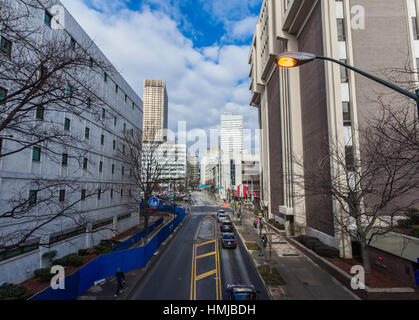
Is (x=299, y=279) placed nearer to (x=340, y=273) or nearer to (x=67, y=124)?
(x=340, y=273)

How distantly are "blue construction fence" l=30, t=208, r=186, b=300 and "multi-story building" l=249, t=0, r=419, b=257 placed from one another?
13.5 metres

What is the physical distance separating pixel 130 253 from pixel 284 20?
2833 centimetres

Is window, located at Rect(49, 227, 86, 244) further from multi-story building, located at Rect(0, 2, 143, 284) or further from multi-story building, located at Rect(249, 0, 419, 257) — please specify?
multi-story building, located at Rect(249, 0, 419, 257)

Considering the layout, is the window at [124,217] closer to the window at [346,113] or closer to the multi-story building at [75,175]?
the multi-story building at [75,175]

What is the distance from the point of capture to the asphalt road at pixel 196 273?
13.4 metres

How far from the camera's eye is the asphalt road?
13.4 metres

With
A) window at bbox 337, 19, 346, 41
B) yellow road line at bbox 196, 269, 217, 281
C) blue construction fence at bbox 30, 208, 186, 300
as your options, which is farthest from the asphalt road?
window at bbox 337, 19, 346, 41

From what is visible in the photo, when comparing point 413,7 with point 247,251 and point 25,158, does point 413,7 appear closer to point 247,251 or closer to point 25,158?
point 247,251

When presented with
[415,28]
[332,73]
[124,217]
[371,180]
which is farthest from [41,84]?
[124,217]

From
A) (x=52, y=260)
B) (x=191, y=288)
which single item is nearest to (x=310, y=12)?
(x=191, y=288)

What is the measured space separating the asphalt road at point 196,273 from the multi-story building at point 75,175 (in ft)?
15.8

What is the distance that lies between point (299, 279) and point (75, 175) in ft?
63.7

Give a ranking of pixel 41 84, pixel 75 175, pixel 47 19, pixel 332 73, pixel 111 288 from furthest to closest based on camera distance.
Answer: pixel 75 175, pixel 332 73, pixel 47 19, pixel 111 288, pixel 41 84

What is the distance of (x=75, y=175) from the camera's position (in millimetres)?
20797
